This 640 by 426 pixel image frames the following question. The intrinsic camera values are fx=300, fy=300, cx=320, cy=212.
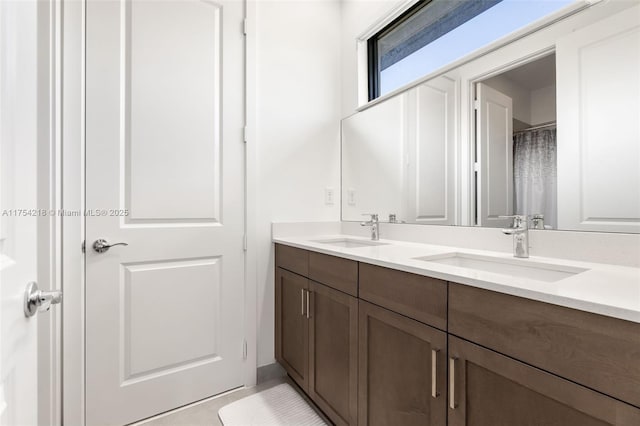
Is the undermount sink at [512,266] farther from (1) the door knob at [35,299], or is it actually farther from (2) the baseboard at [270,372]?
(2) the baseboard at [270,372]

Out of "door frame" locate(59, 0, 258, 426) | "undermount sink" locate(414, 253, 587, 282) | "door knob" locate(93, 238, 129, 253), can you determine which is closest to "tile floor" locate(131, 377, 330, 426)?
"door frame" locate(59, 0, 258, 426)

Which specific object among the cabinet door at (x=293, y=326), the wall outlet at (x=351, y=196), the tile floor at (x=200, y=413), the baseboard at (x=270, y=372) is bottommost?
the tile floor at (x=200, y=413)

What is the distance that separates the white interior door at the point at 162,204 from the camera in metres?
1.43

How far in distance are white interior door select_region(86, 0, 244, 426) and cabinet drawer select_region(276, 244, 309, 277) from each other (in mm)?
233

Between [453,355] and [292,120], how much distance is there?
1.66 meters

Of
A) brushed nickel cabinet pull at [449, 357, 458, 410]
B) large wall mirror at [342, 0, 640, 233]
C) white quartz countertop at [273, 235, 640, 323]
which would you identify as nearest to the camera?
white quartz countertop at [273, 235, 640, 323]

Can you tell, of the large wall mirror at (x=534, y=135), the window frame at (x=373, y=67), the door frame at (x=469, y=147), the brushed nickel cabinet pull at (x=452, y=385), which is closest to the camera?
the brushed nickel cabinet pull at (x=452, y=385)

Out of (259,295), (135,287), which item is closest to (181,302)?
(135,287)

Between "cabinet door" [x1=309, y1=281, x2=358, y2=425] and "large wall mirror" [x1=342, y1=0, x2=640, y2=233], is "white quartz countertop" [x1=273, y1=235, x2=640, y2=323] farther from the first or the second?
"cabinet door" [x1=309, y1=281, x2=358, y2=425]

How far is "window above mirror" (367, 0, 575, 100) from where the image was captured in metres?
1.31

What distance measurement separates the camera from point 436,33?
1.71 meters

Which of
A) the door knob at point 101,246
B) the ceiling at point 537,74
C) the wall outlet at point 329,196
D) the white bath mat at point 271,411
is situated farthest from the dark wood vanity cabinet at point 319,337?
the ceiling at point 537,74

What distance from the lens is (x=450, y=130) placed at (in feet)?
5.01

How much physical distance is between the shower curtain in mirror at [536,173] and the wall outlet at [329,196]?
3.90 ft
